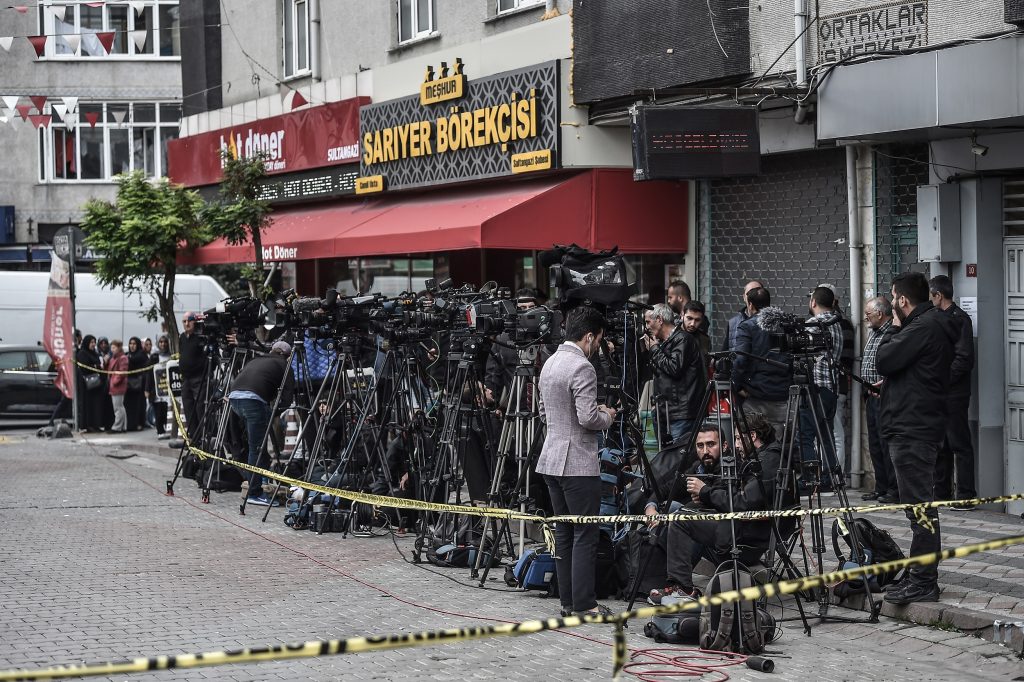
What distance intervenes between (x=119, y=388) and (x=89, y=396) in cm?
64

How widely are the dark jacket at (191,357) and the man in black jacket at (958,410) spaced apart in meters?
8.97

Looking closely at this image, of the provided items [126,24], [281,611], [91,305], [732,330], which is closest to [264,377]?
[732,330]

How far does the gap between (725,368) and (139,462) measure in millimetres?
11912

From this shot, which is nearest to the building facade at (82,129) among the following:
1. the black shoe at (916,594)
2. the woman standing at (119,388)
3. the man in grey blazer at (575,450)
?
the woman standing at (119,388)

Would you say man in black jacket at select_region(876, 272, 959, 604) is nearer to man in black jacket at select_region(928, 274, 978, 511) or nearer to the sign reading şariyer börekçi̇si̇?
man in black jacket at select_region(928, 274, 978, 511)

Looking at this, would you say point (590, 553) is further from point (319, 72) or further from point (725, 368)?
point (319, 72)

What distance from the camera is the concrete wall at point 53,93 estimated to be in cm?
3900

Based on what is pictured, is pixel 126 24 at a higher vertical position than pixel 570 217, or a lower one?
higher

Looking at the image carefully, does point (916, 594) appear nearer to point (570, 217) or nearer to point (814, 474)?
point (814, 474)

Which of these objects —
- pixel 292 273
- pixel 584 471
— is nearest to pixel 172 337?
pixel 292 273

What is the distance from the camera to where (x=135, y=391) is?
23641mm

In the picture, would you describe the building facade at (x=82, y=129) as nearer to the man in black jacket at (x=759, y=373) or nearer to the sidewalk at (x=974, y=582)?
the man in black jacket at (x=759, y=373)

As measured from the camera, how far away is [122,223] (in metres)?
20.8

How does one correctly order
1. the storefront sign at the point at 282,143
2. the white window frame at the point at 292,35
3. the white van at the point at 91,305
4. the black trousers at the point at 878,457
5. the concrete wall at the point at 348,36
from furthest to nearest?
the white van at the point at 91,305, the white window frame at the point at 292,35, the storefront sign at the point at 282,143, the concrete wall at the point at 348,36, the black trousers at the point at 878,457
